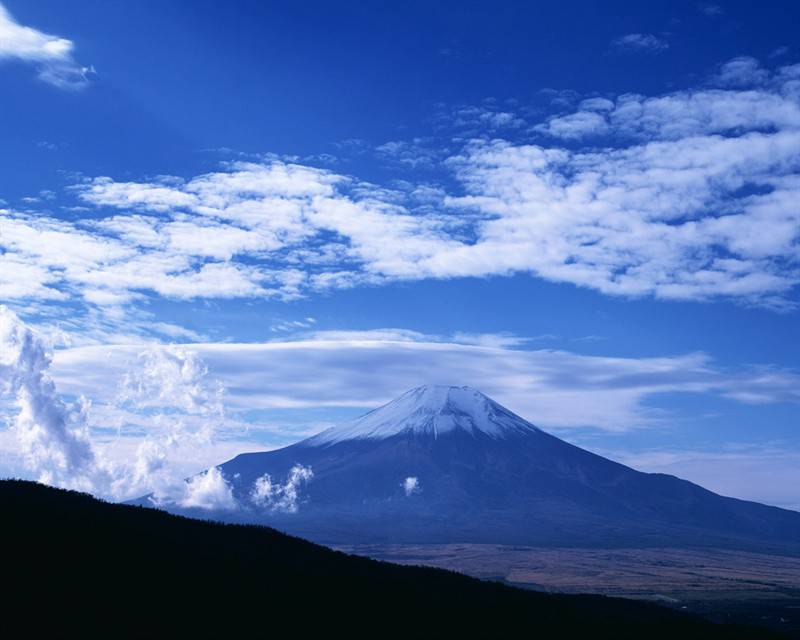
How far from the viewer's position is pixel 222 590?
43.7 m

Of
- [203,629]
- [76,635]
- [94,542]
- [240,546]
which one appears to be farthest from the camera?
[240,546]

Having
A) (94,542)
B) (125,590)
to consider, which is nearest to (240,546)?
(94,542)

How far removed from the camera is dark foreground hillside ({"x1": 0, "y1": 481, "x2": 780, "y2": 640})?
117 ft

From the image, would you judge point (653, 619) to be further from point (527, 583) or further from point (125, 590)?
point (527, 583)

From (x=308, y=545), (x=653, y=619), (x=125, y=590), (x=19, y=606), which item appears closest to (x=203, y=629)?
(x=125, y=590)

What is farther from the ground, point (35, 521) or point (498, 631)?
point (35, 521)

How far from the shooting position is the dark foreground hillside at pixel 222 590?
35781mm

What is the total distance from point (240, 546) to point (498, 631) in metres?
18.2

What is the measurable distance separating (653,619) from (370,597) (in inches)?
1055

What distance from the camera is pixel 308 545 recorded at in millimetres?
62531

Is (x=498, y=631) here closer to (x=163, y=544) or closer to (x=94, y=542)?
(x=163, y=544)

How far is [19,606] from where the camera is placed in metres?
33.0

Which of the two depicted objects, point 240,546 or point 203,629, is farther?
point 240,546

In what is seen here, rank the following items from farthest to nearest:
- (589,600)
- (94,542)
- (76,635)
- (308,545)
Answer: (589,600) < (308,545) < (94,542) < (76,635)
